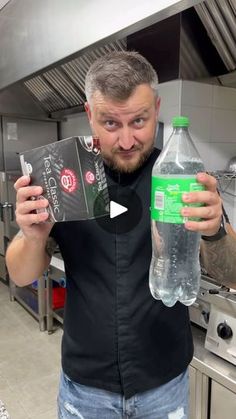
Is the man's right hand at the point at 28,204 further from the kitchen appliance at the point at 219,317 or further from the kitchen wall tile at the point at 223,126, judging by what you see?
the kitchen wall tile at the point at 223,126

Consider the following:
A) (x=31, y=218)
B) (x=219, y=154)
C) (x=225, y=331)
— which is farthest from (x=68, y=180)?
(x=219, y=154)

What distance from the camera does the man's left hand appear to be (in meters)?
0.60

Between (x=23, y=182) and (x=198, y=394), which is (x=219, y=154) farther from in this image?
(x=23, y=182)

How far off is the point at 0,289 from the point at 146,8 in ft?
10.5

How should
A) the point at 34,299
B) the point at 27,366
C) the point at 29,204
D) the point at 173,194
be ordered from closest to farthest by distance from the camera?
1. the point at 173,194
2. the point at 29,204
3. the point at 27,366
4. the point at 34,299

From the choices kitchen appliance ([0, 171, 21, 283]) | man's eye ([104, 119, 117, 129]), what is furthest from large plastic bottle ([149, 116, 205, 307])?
kitchen appliance ([0, 171, 21, 283])

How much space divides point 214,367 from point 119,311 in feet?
2.63

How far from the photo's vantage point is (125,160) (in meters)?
0.81

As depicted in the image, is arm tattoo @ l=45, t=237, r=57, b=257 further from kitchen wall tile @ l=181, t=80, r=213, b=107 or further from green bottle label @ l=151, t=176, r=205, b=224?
kitchen wall tile @ l=181, t=80, r=213, b=107

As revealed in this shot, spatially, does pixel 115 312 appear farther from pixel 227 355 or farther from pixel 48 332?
pixel 48 332

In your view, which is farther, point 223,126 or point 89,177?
point 223,126

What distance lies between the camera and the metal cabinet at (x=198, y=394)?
1.46 m

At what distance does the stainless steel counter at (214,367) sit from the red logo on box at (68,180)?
1.11 m

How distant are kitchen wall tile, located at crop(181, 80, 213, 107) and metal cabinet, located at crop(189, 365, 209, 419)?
1.31 meters
